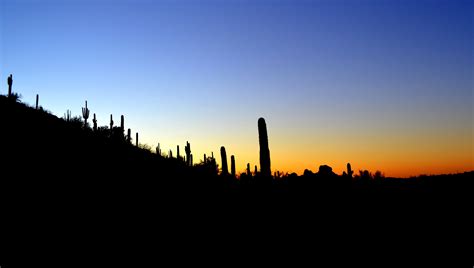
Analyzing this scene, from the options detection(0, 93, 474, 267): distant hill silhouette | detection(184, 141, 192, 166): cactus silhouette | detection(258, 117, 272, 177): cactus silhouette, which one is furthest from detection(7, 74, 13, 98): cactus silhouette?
detection(258, 117, 272, 177): cactus silhouette

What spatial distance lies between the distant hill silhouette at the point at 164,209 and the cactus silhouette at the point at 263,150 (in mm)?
45

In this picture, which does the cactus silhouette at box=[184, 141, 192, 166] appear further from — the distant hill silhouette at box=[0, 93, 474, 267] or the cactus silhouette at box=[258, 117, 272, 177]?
the cactus silhouette at box=[258, 117, 272, 177]

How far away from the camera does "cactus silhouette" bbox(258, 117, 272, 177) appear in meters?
14.1

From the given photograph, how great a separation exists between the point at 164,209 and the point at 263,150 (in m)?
4.63

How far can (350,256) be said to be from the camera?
930cm

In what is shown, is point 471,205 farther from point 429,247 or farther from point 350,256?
point 350,256

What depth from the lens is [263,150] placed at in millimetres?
14578

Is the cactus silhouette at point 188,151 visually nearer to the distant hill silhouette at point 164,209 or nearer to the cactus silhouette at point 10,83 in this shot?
the cactus silhouette at point 10,83

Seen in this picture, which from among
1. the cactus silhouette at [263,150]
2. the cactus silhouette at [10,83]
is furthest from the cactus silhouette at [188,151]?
the cactus silhouette at [263,150]

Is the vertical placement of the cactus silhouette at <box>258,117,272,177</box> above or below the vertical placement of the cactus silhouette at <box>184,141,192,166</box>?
below

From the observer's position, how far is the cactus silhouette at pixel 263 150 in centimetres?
1405

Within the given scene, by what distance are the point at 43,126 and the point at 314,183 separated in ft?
55.6

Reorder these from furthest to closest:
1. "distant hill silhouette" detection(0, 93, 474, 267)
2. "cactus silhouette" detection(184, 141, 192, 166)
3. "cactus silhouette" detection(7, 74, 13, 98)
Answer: "cactus silhouette" detection(184, 141, 192, 166), "cactus silhouette" detection(7, 74, 13, 98), "distant hill silhouette" detection(0, 93, 474, 267)

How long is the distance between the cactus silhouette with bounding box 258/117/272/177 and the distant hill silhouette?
45 mm
